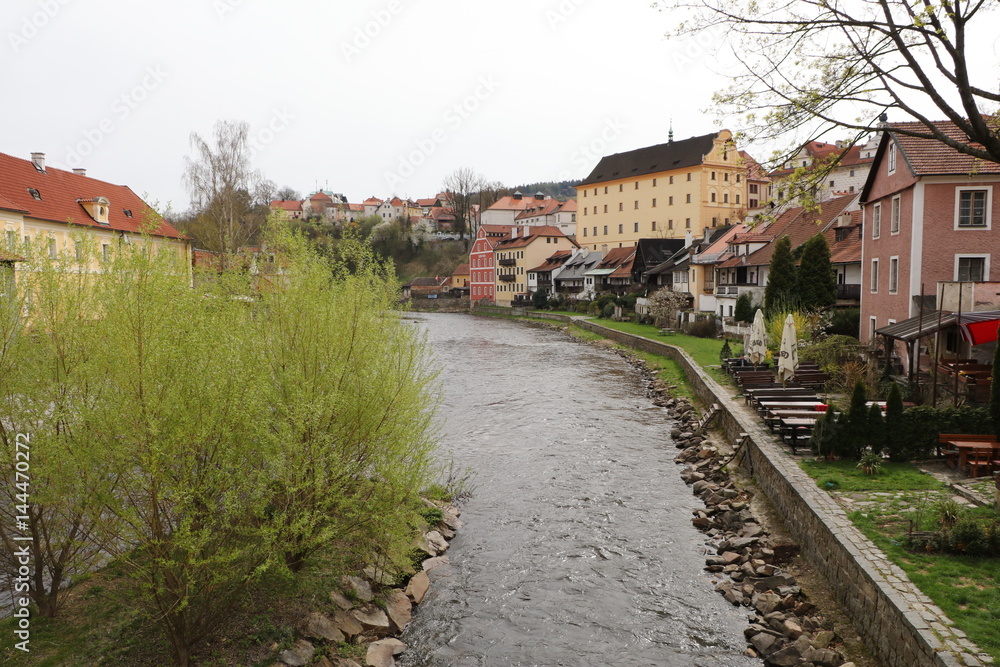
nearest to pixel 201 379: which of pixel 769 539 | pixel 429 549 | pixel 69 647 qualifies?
pixel 69 647

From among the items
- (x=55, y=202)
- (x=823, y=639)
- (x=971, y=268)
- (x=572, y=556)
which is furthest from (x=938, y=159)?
(x=55, y=202)

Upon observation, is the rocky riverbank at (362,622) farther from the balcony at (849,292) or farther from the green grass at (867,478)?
the balcony at (849,292)

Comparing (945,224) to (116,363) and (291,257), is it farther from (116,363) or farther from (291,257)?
(116,363)

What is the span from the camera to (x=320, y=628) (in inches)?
321

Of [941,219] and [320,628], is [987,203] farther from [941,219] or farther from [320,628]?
[320,628]

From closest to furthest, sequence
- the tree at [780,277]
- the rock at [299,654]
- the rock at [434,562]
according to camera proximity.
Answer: the rock at [299,654], the rock at [434,562], the tree at [780,277]

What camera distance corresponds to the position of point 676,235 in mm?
74938

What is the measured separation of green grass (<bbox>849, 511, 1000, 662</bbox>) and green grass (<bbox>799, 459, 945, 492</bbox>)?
2054 mm

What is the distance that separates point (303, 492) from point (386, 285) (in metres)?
3.38

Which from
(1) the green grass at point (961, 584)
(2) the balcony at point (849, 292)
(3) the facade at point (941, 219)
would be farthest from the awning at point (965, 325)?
(2) the balcony at point (849, 292)

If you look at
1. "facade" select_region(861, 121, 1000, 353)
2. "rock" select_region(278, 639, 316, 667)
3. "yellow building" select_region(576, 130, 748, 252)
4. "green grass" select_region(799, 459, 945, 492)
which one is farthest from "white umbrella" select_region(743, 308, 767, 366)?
"yellow building" select_region(576, 130, 748, 252)

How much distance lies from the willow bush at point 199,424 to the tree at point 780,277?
1003 inches

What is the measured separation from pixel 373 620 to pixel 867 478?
8.54 metres

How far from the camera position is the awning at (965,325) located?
46.7ft
